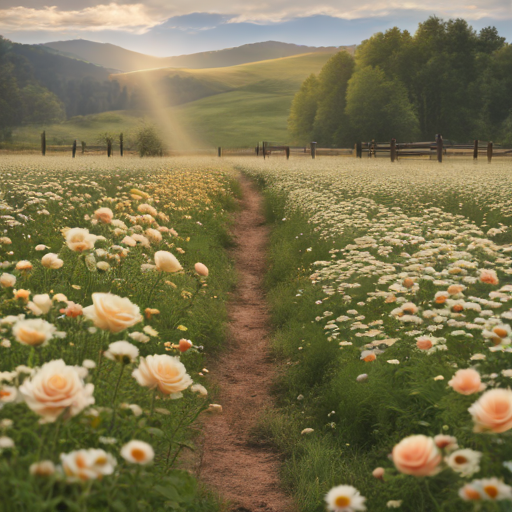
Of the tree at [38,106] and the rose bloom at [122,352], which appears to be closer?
the rose bloom at [122,352]

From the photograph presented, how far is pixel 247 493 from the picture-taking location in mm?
3730

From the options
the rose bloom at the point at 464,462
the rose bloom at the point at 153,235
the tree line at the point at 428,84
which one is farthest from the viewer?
the tree line at the point at 428,84

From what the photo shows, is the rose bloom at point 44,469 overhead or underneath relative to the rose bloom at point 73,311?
underneath

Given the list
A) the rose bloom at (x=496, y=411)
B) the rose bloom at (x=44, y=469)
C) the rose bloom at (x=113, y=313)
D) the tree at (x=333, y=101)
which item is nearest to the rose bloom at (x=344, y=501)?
the rose bloom at (x=496, y=411)

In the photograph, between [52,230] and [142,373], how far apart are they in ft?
19.6

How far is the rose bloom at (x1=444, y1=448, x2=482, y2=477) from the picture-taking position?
76.0 inches

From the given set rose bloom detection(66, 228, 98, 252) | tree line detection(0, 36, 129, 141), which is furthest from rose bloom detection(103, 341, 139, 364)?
tree line detection(0, 36, 129, 141)

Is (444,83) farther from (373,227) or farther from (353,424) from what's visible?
(353,424)

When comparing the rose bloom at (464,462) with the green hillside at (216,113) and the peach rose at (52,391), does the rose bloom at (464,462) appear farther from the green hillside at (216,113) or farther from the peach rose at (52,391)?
the green hillside at (216,113)

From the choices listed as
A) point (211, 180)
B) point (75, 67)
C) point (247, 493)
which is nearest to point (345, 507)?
point (247, 493)

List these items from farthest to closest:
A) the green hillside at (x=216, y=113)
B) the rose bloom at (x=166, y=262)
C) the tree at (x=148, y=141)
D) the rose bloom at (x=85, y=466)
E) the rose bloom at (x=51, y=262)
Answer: the green hillside at (x=216, y=113) < the tree at (x=148, y=141) < the rose bloom at (x=166, y=262) < the rose bloom at (x=51, y=262) < the rose bloom at (x=85, y=466)

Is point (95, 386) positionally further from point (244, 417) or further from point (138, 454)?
point (244, 417)

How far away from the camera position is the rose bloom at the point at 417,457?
164cm

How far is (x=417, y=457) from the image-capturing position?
64.9 inches
